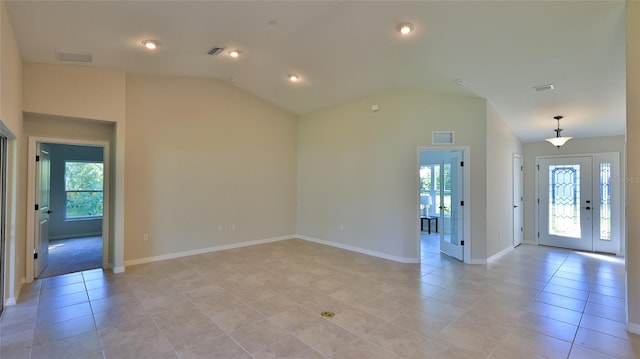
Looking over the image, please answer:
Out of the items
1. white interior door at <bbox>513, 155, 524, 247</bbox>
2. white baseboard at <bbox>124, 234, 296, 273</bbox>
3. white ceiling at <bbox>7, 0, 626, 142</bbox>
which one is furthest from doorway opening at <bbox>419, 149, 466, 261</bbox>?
white baseboard at <bbox>124, 234, 296, 273</bbox>

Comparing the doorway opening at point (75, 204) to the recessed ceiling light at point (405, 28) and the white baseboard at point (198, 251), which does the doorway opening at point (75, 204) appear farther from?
the recessed ceiling light at point (405, 28)

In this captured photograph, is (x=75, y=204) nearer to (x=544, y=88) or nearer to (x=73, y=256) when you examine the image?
(x=73, y=256)

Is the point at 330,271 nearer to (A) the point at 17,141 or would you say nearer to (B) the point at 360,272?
(B) the point at 360,272

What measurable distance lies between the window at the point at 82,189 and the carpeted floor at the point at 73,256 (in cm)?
85

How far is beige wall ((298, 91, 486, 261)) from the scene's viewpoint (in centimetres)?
546

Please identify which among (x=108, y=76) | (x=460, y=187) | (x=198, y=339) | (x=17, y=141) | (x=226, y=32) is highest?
(x=226, y=32)

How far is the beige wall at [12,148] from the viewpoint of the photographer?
3.03 metres

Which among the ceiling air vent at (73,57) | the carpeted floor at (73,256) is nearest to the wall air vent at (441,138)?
the ceiling air vent at (73,57)

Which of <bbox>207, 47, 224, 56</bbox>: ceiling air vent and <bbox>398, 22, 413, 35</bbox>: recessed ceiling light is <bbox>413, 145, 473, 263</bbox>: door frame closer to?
<bbox>398, 22, 413, 35</bbox>: recessed ceiling light

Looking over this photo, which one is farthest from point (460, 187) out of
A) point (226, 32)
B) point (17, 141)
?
point (17, 141)

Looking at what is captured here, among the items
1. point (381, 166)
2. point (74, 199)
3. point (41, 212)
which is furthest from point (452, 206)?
point (74, 199)

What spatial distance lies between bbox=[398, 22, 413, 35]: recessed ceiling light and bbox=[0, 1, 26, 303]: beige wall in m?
4.05

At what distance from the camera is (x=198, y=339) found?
2.89 meters

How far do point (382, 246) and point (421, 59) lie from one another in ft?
11.3
